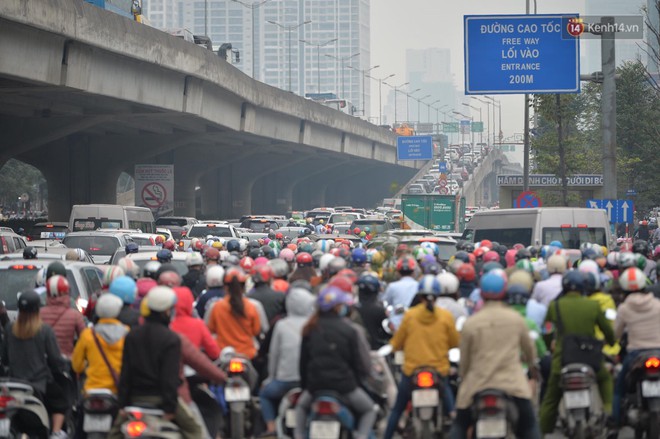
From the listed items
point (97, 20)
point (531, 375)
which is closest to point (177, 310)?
point (531, 375)

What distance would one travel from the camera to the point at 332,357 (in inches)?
364

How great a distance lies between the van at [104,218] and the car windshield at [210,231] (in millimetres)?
1571

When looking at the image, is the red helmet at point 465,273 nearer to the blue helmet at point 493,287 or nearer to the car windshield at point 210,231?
the blue helmet at point 493,287

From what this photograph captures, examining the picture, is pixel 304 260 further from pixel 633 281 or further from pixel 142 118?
pixel 142 118

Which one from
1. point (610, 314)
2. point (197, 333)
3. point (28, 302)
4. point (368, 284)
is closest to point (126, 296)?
point (28, 302)

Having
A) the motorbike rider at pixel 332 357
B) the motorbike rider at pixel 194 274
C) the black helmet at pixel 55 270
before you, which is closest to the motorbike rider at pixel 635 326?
the motorbike rider at pixel 332 357

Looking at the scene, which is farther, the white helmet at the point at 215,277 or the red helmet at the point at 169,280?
the white helmet at the point at 215,277

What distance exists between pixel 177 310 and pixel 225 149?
65.1 metres

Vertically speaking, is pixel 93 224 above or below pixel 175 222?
below

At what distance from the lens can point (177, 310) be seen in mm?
10992

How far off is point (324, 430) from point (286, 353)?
120cm

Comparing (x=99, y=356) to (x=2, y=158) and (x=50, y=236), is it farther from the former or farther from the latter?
(x=2, y=158)

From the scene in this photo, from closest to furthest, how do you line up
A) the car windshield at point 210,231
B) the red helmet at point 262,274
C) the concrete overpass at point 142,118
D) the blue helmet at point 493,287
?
the blue helmet at point 493,287
the red helmet at point 262,274
the concrete overpass at point 142,118
the car windshield at point 210,231

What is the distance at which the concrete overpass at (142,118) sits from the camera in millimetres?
34562
